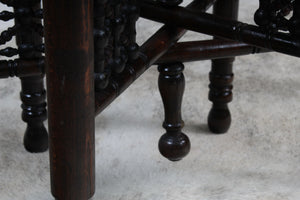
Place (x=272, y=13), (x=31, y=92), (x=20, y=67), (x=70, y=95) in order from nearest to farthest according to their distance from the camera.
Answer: (x=70, y=95) < (x=272, y=13) < (x=20, y=67) < (x=31, y=92)

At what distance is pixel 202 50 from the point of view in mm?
1222

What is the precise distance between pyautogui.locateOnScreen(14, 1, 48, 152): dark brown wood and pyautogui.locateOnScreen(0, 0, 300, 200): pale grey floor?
0.03m

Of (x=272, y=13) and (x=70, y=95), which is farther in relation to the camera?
(x=272, y=13)

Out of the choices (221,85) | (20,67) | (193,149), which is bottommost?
(193,149)

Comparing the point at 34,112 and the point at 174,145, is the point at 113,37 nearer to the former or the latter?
the point at 174,145

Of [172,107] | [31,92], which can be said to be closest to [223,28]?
[172,107]

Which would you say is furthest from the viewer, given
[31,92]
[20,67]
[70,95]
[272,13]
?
[31,92]

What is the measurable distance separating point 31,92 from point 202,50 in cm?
35

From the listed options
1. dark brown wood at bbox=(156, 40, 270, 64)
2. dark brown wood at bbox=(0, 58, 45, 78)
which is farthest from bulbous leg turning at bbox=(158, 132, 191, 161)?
dark brown wood at bbox=(0, 58, 45, 78)

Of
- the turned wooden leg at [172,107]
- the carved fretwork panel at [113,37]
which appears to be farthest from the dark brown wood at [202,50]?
the carved fretwork panel at [113,37]

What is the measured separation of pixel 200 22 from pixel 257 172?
1.26 feet

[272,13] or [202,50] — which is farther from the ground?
[272,13]

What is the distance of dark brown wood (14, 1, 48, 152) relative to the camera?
1.21 metres

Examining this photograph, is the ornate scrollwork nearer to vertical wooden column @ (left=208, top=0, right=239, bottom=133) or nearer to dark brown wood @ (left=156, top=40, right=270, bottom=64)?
dark brown wood @ (left=156, top=40, right=270, bottom=64)
